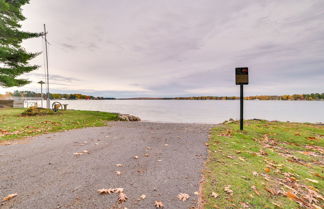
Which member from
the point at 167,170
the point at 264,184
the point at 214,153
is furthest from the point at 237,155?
the point at 167,170

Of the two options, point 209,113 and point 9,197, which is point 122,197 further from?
point 209,113

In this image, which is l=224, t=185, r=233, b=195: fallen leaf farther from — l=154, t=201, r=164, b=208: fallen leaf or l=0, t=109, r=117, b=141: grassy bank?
l=0, t=109, r=117, b=141: grassy bank

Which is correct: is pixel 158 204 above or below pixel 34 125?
below

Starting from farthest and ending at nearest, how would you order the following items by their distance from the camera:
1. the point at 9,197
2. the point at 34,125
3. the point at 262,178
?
the point at 34,125, the point at 262,178, the point at 9,197

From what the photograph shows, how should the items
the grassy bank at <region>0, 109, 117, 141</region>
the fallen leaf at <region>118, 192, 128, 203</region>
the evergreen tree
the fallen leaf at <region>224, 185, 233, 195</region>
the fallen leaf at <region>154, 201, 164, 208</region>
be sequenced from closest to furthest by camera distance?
the fallen leaf at <region>154, 201, 164, 208</region> < the fallen leaf at <region>118, 192, 128, 203</region> < the fallen leaf at <region>224, 185, 233, 195</region> < the grassy bank at <region>0, 109, 117, 141</region> < the evergreen tree

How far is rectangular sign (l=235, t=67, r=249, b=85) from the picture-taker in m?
9.12

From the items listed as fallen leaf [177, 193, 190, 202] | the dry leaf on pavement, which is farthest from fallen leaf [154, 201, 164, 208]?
the dry leaf on pavement

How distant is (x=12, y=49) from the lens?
53.3ft

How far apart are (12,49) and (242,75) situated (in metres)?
23.0

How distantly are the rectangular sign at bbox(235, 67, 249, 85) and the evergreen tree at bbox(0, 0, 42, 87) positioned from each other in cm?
2112

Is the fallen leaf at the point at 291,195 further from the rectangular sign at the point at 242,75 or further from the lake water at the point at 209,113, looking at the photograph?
the lake water at the point at 209,113

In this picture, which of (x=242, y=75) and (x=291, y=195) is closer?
(x=291, y=195)

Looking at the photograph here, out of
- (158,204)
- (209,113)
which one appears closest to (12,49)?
(158,204)

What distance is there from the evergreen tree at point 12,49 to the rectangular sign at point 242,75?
69.3 feet
